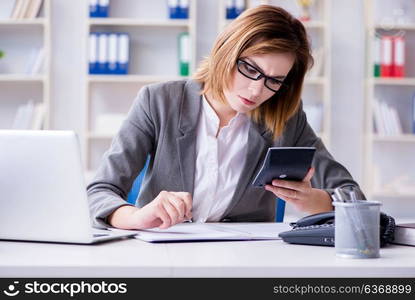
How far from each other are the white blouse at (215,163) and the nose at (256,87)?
9.5 inches

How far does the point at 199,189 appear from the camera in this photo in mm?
2119

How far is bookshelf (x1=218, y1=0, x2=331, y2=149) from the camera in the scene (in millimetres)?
4816

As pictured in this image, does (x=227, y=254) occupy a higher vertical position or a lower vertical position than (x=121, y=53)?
lower

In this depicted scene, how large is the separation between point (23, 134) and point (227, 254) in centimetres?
46

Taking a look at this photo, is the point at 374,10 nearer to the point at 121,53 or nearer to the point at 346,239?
the point at 121,53

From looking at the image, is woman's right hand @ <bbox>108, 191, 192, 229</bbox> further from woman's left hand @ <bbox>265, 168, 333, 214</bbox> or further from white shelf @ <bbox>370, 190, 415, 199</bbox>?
white shelf @ <bbox>370, 190, 415, 199</bbox>

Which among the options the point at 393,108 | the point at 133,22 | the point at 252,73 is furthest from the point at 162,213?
the point at 393,108

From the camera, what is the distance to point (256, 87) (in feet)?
6.28

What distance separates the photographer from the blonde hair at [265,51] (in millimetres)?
1918

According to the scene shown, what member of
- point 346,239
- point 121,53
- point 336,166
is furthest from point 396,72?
point 346,239

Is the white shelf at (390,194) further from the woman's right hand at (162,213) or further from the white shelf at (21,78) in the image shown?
the woman's right hand at (162,213)

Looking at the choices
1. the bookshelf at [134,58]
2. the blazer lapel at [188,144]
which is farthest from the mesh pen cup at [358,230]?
the bookshelf at [134,58]

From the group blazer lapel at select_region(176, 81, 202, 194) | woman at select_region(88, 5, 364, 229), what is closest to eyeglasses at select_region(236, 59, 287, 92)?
Answer: woman at select_region(88, 5, 364, 229)

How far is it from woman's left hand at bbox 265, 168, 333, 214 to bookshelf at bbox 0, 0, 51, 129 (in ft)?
10.2
